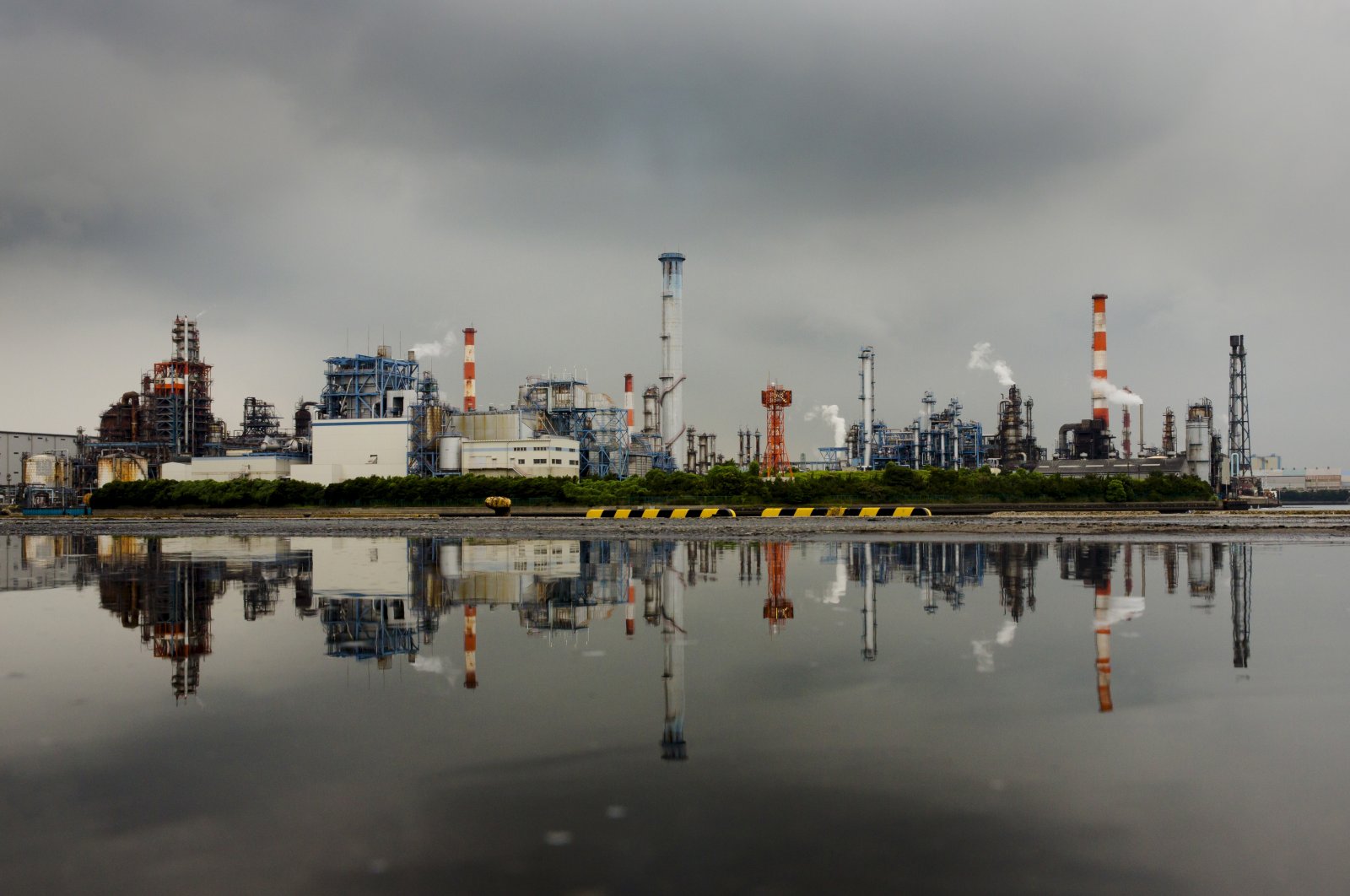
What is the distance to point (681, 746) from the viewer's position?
8.18 m

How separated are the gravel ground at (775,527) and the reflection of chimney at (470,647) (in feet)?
72.6

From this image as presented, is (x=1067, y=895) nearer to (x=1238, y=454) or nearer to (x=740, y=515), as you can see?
(x=740, y=515)

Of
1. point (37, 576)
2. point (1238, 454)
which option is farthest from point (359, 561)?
point (1238, 454)

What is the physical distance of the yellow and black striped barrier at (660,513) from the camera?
187ft

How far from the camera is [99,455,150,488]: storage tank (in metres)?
105

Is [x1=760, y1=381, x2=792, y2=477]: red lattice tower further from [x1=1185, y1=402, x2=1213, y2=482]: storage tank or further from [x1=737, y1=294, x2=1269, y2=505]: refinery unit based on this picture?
[x1=1185, y1=402, x2=1213, y2=482]: storage tank

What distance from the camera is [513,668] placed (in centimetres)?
1142

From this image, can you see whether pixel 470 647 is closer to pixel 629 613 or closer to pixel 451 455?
pixel 629 613

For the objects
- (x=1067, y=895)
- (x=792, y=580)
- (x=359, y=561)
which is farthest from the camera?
(x=359, y=561)

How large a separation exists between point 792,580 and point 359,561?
13.6 m

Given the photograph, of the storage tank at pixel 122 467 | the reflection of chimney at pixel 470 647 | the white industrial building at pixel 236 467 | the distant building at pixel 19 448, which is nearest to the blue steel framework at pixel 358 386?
the white industrial building at pixel 236 467

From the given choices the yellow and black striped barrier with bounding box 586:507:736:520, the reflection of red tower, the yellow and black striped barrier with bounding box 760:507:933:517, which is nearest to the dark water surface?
the reflection of red tower

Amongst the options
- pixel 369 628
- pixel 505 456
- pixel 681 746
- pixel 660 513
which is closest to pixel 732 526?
pixel 660 513

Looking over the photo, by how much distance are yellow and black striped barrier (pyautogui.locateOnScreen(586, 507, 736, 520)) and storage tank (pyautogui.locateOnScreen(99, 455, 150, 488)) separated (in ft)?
226
